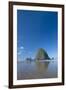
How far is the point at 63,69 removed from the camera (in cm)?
241

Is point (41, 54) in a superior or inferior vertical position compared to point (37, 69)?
superior

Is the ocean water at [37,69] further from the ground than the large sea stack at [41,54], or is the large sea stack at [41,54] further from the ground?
the large sea stack at [41,54]

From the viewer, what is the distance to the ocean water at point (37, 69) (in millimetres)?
2283

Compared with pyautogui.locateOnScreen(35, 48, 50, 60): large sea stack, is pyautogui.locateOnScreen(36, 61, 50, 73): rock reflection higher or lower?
lower

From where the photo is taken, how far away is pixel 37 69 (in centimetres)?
233

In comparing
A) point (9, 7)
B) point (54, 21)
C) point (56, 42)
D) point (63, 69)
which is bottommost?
point (63, 69)

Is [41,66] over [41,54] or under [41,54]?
under

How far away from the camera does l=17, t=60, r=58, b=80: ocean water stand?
89.9 inches

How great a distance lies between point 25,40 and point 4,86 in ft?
1.88

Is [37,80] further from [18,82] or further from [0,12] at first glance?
[0,12]

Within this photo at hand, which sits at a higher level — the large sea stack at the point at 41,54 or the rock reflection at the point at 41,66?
the large sea stack at the point at 41,54

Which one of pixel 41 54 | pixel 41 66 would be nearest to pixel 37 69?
pixel 41 66

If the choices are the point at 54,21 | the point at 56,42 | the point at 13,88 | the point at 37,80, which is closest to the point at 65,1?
the point at 54,21

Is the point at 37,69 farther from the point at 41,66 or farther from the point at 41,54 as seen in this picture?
the point at 41,54
